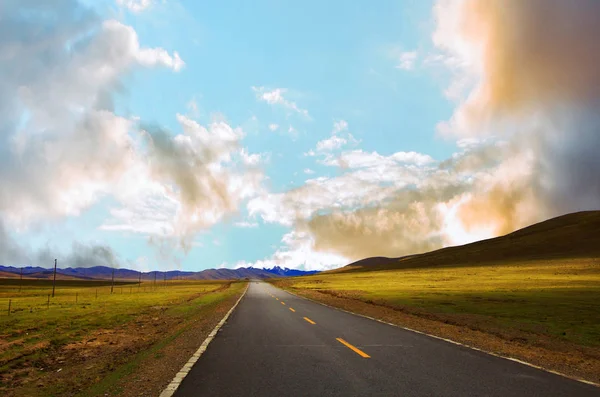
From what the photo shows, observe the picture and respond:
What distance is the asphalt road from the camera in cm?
717

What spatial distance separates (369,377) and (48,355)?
41.0ft

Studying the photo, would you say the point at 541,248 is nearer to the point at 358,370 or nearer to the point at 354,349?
the point at 354,349

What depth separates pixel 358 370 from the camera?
339 inches

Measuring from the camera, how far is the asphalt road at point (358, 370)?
7.17 meters

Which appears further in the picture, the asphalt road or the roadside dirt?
the roadside dirt

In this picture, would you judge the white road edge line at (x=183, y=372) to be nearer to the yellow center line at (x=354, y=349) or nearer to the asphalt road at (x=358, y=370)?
the asphalt road at (x=358, y=370)

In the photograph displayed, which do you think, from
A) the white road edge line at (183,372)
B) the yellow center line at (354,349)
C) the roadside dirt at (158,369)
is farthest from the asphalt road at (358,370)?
the roadside dirt at (158,369)

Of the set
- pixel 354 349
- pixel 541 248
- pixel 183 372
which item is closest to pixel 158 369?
pixel 183 372

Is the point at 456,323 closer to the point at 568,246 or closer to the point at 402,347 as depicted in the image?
the point at 402,347

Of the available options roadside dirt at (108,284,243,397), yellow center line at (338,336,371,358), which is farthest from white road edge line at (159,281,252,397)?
yellow center line at (338,336,371,358)

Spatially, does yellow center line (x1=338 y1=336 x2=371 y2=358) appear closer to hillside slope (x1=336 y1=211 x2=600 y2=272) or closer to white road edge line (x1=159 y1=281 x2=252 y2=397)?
white road edge line (x1=159 y1=281 x2=252 y2=397)

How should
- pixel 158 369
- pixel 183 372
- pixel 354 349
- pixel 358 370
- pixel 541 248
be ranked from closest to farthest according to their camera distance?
pixel 358 370
pixel 183 372
pixel 158 369
pixel 354 349
pixel 541 248

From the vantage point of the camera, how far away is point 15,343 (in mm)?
17453

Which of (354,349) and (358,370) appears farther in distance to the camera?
Result: (354,349)
